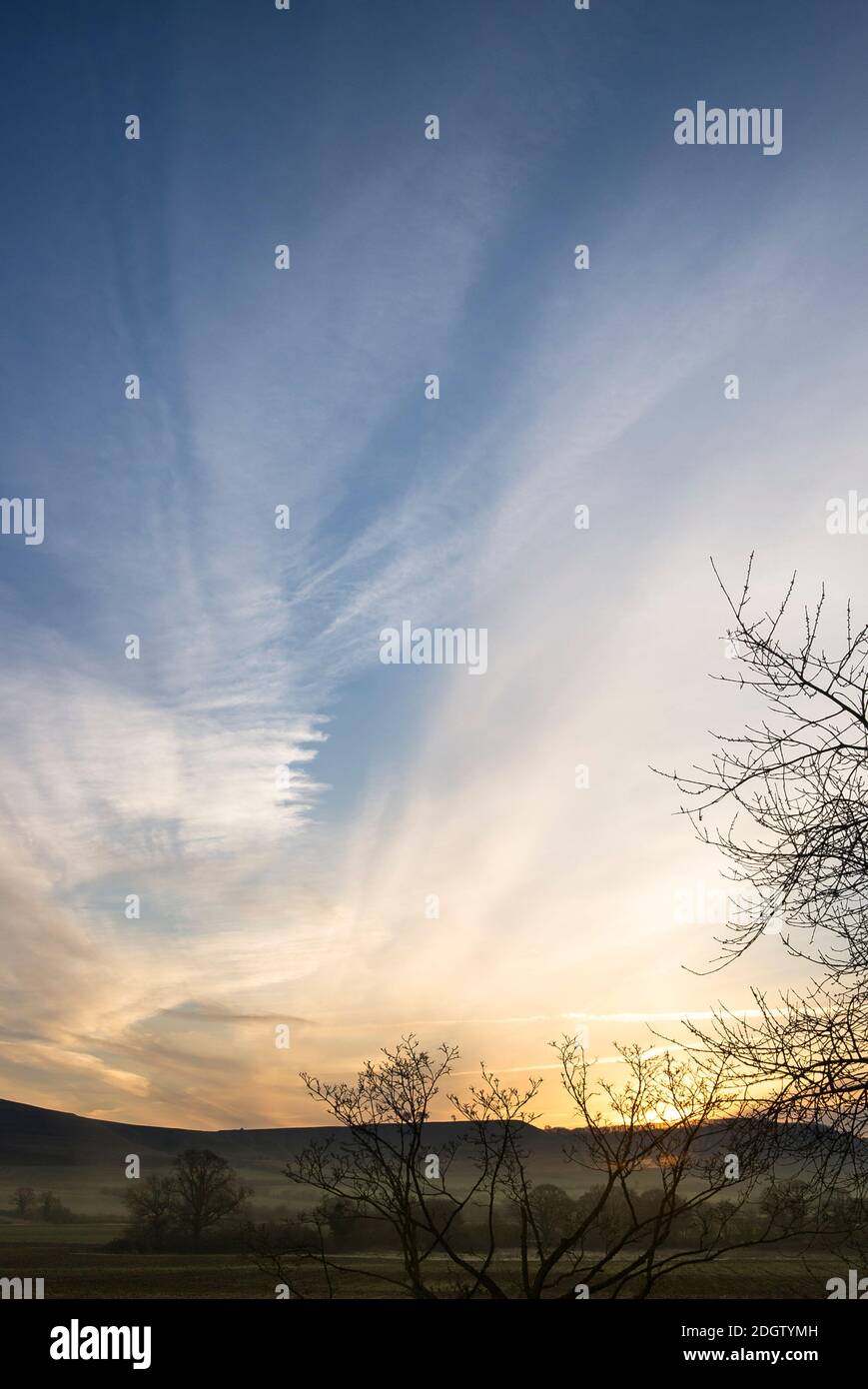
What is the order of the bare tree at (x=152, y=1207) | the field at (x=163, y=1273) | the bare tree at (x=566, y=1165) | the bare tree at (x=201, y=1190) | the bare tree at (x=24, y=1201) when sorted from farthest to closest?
1. the bare tree at (x=24, y=1201)
2. the bare tree at (x=152, y=1207)
3. the bare tree at (x=201, y=1190)
4. the field at (x=163, y=1273)
5. the bare tree at (x=566, y=1165)

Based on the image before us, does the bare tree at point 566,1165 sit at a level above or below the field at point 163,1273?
above

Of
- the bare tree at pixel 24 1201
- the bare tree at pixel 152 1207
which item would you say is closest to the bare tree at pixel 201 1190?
the bare tree at pixel 152 1207

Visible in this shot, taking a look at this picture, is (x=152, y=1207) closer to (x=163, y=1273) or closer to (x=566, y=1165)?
(x=163, y=1273)

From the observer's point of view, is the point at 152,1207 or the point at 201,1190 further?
the point at 152,1207

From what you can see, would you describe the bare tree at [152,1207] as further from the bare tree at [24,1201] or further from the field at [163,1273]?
the bare tree at [24,1201]

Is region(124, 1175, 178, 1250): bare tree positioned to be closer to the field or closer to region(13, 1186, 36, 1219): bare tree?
the field

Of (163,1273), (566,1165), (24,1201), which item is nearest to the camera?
(566,1165)

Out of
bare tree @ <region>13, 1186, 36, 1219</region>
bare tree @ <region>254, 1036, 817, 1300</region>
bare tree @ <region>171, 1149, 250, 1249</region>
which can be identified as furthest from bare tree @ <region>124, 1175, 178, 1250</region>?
bare tree @ <region>254, 1036, 817, 1300</region>

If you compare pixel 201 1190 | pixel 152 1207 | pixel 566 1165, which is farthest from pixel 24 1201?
pixel 566 1165

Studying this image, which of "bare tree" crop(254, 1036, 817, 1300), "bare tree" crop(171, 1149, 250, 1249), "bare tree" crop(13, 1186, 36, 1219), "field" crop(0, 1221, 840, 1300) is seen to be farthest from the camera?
"bare tree" crop(13, 1186, 36, 1219)
